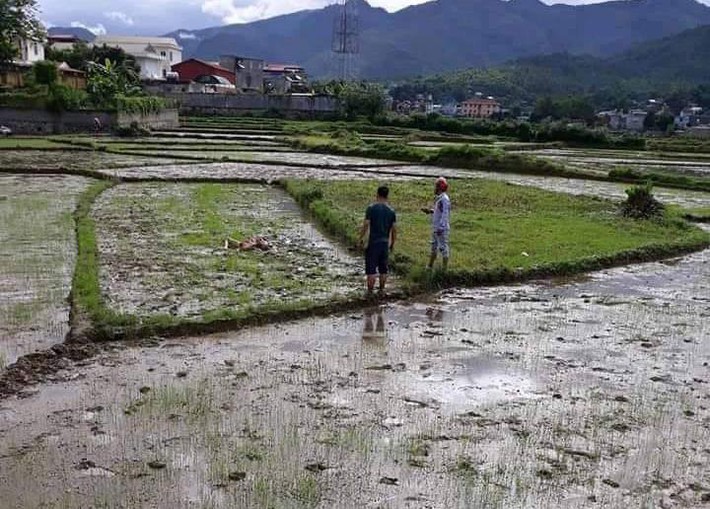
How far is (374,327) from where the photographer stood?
9.58 m

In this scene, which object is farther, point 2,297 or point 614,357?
point 2,297

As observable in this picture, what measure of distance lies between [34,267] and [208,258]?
2846 millimetres

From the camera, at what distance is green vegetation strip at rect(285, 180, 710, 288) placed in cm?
1253

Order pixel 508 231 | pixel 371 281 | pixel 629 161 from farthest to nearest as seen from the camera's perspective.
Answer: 1. pixel 629 161
2. pixel 508 231
3. pixel 371 281

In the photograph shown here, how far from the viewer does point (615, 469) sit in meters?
5.77

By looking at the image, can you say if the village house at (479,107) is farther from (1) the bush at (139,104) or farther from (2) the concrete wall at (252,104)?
(1) the bush at (139,104)

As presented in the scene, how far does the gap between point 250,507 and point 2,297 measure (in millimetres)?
6581

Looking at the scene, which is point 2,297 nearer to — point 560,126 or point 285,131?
point 285,131


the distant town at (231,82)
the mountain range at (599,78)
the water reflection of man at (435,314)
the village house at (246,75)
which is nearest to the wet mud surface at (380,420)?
the water reflection of man at (435,314)

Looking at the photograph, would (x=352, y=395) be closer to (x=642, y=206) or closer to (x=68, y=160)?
(x=642, y=206)

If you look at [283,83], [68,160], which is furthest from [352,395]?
[283,83]

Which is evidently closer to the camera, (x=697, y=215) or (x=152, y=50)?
(x=697, y=215)

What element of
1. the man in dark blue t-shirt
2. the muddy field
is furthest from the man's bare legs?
the muddy field

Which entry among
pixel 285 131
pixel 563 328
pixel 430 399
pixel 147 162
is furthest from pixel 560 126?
pixel 430 399
